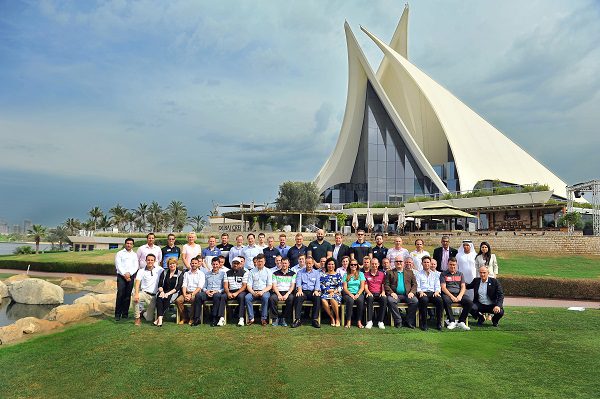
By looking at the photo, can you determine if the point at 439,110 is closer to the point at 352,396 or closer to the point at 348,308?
the point at 348,308

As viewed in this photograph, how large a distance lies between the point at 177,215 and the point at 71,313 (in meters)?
62.2

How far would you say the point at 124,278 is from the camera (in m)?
8.03

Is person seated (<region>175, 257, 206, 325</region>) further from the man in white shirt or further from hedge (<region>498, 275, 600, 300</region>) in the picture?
hedge (<region>498, 275, 600, 300</region>)

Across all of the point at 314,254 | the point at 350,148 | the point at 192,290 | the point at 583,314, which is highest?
the point at 350,148

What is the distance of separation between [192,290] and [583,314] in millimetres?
7572

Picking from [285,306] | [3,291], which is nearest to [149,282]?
[285,306]

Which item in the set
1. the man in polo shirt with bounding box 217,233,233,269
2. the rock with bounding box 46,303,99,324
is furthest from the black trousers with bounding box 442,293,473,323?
the rock with bounding box 46,303,99,324

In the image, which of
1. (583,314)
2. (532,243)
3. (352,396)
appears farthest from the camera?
(532,243)

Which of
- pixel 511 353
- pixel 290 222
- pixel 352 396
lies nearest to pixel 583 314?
pixel 511 353

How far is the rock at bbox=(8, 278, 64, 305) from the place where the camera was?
42.8ft

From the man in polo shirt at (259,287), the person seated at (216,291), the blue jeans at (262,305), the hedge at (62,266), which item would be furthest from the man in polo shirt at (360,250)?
the hedge at (62,266)

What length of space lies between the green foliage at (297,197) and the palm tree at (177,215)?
31.9 meters

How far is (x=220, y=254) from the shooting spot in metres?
8.58

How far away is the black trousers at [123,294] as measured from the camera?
800cm
